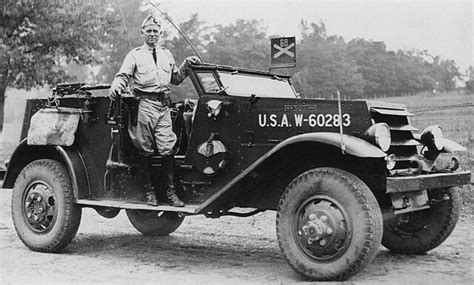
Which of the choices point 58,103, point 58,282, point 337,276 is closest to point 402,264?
point 337,276

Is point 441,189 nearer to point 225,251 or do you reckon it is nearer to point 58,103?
point 225,251

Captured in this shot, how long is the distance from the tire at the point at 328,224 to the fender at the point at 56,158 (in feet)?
7.27

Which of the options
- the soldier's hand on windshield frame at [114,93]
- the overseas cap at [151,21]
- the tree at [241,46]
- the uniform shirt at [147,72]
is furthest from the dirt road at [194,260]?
the tree at [241,46]

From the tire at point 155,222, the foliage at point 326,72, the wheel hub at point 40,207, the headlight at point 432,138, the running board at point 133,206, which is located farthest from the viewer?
the foliage at point 326,72

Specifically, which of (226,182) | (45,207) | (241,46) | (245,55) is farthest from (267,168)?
(241,46)

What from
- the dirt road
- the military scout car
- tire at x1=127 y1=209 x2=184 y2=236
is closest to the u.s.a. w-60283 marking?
the military scout car

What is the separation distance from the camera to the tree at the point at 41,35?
1550cm

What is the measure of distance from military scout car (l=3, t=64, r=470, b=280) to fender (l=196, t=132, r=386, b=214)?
1 cm

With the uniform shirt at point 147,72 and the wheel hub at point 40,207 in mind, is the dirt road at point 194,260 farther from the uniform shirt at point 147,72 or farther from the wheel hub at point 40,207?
the uniform shirt at point 147,72

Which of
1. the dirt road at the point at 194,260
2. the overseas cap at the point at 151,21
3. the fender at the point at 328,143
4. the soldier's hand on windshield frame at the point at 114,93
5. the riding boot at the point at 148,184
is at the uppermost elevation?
the overseas cap at the point at 151,21

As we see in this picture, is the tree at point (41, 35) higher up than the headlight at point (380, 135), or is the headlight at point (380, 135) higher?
the tree at point (41, 35)

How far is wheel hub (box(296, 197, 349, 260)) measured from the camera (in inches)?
187

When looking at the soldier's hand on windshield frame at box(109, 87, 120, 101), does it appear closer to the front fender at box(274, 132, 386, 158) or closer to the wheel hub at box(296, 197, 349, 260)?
the front fender at box(274, 132, 386, 158)

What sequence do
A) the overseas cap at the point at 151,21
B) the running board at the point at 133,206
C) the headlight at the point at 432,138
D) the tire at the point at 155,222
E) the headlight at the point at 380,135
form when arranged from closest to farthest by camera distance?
the headlight at the point at 380,135 → the running board at the point at 133,206 → the headlight at the point at 432,138 → the overseas cap at the point at 151,21 → the tire at the point at 155,222
